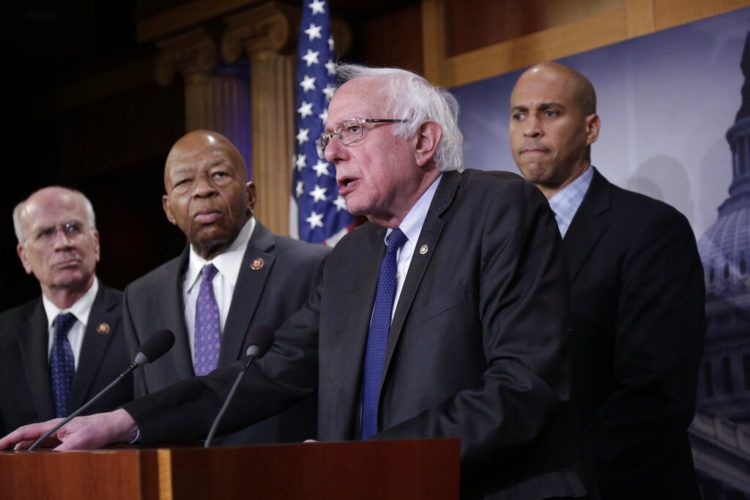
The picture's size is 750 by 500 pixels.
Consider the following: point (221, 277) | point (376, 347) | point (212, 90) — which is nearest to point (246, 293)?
point (221, 277)

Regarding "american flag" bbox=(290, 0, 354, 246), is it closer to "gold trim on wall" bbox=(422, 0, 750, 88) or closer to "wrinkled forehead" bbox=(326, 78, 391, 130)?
"gold trim on wall" bbox=(422, 0, 750, 88)

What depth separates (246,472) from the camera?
72.2 inches

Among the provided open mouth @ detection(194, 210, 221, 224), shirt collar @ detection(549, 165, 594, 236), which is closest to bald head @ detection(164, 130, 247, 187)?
open mouth @ detection(194, 210, 221, 224)

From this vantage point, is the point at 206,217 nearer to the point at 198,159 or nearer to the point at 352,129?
the point at 198,159

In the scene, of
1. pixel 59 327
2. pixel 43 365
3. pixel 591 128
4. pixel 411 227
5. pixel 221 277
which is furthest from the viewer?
pixel 59 327

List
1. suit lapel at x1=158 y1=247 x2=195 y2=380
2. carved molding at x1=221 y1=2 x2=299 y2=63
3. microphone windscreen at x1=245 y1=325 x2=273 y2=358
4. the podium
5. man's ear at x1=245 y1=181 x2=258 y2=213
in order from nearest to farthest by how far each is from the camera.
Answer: the podium < microphone windscreen at x1=245 y1=325 x2=273 y2=358 < suit lapel at x1=158 y1=247 x2=195 y2=380 < man's ear at x1=245 y1=181 x2=258 y2=213 < carved molding at x1=221 y1=2 x2=299 y2=63

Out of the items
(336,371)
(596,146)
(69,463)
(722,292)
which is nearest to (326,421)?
(336,371)

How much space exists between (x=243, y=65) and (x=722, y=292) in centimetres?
346

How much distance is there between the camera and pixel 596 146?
4543 mm

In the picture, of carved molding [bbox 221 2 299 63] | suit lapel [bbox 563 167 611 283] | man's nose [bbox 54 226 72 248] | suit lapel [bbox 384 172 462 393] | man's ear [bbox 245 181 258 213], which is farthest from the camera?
carved molding [bbox 221 2 299 63]

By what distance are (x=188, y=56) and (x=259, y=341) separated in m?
4.35

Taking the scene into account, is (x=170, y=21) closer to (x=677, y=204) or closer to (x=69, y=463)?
(x=677, y=204)

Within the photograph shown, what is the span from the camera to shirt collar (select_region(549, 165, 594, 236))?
145 inches

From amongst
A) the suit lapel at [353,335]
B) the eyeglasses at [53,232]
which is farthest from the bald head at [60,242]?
the suit lapel at [353,335]
